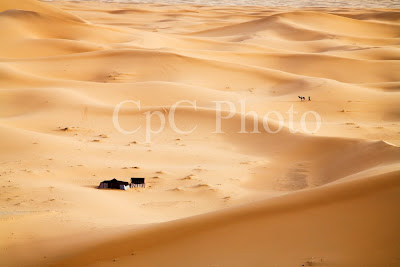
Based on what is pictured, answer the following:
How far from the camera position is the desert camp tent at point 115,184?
17.9ft

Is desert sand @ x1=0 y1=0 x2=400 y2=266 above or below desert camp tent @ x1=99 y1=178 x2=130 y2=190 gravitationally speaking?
above

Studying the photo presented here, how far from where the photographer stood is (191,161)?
22.1 ft

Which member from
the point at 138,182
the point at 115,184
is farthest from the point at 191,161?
the point at 115,184

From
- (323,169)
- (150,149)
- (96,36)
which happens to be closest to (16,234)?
(150,149)

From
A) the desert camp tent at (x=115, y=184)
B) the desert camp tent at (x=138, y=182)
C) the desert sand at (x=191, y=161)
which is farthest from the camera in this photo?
the desert camp tent at (x=138, y=182)

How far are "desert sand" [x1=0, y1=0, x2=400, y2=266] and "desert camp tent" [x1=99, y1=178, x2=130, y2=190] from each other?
89mm

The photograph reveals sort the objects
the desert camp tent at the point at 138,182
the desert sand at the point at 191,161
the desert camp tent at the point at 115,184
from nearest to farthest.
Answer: the desert sand at the point at 191,161
the desert camp tent at the point at 115,184
the desert camp tent at the point at 138,182

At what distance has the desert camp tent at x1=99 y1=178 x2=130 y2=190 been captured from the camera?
17.9 feet

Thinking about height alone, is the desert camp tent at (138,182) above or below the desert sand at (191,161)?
below

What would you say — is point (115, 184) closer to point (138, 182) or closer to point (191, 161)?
point (138, 182)

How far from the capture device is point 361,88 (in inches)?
464

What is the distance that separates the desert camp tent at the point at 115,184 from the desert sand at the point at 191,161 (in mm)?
89

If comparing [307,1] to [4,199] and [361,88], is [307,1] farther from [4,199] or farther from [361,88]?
[4,199]

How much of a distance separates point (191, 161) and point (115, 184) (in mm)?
1507
